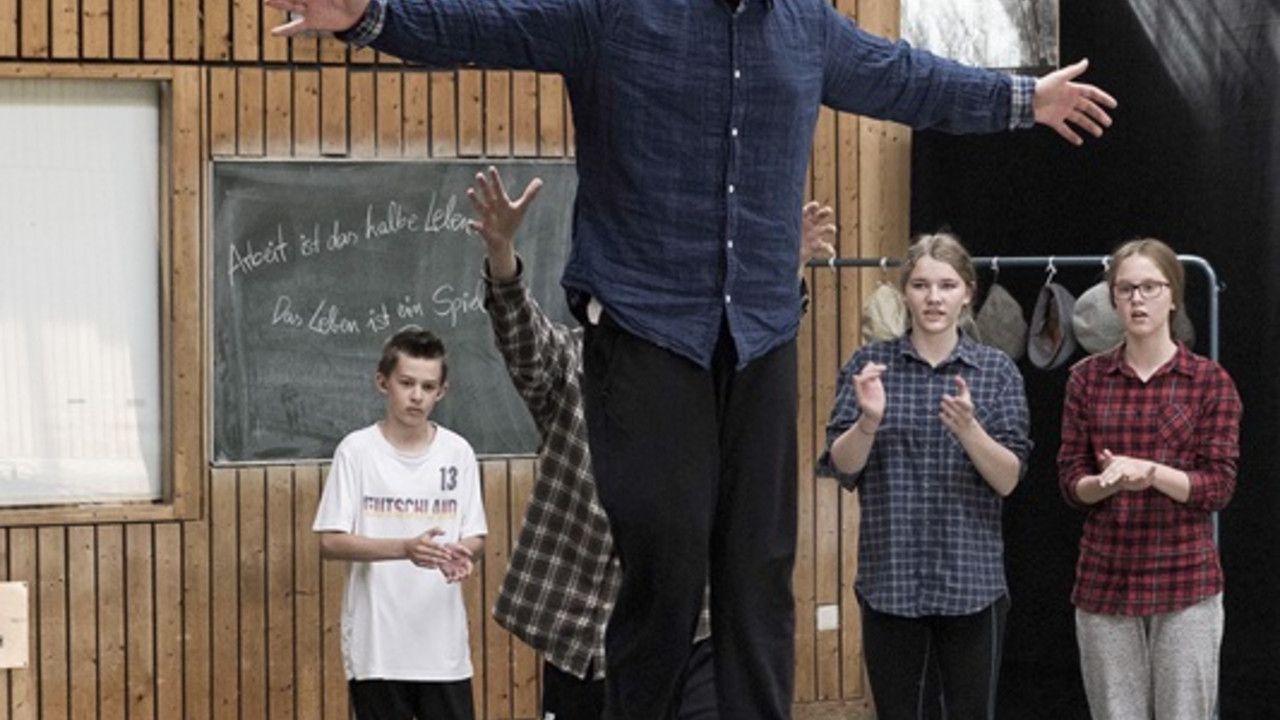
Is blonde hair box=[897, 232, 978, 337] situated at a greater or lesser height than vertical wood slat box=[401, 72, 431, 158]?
lesser

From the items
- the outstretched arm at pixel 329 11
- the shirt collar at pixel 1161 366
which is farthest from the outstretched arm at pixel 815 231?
the shirt collar at pixel 1161 366

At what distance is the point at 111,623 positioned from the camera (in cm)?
867

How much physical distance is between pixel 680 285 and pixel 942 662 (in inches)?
115

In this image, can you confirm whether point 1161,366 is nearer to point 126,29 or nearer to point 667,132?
point 667,132

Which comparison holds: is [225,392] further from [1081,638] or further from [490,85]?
[1081,638]

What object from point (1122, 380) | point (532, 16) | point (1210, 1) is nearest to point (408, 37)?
point (532, 16)

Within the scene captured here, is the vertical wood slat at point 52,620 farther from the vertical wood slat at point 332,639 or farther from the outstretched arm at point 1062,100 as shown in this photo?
the outstretched arm at point 1062,100

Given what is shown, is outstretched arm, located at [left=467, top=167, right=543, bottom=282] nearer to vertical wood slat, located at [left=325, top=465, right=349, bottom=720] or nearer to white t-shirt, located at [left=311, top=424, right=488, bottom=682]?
white t-shirt, located at [left=311, top=424, right=488, bottom=682]

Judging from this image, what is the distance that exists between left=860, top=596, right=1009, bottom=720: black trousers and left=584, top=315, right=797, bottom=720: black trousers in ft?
8.19

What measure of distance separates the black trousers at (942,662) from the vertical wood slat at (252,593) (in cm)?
323

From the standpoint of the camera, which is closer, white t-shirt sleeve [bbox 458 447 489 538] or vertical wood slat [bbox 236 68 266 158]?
white t-shirt sleeve [bbox 458 447 489 538]

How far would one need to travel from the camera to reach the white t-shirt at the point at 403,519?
6891 mm

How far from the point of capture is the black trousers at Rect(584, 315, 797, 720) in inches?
141

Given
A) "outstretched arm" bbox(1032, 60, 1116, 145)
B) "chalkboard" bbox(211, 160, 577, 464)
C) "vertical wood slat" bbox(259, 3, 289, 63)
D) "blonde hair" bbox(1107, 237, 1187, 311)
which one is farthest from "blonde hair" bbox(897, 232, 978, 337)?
"vertical wood slat" bbox(259, 3, 289, 63)
